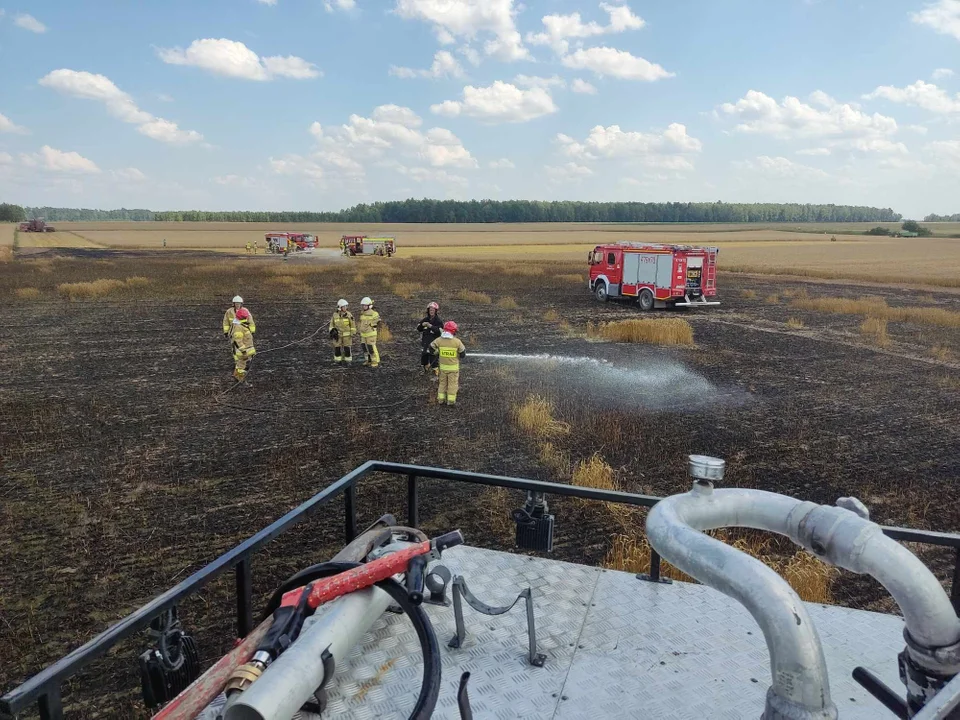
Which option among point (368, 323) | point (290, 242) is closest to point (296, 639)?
point (368, 323)

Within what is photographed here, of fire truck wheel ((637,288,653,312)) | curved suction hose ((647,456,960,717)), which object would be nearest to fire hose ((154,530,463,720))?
curved suction hose ((647,456,960,717))

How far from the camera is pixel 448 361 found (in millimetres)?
11359

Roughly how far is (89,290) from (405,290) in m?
13.9

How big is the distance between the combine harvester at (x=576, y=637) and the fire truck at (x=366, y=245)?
65070 millimetres

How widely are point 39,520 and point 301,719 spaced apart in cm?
599

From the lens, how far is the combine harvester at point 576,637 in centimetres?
196

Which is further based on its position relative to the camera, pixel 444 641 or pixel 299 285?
pixel 299 285

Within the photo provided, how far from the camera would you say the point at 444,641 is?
3043mm

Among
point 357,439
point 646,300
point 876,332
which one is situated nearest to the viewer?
point 357,439

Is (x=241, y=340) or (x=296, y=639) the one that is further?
(x=241, y=340)

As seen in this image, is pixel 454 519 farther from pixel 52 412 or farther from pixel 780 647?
pixel 52 412

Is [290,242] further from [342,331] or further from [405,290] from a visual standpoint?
[342,331]

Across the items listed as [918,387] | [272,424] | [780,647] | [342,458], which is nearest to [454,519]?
[342,458]

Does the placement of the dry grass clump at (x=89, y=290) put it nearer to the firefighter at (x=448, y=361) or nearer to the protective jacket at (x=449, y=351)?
the firefighter at (x=448, y=361)
